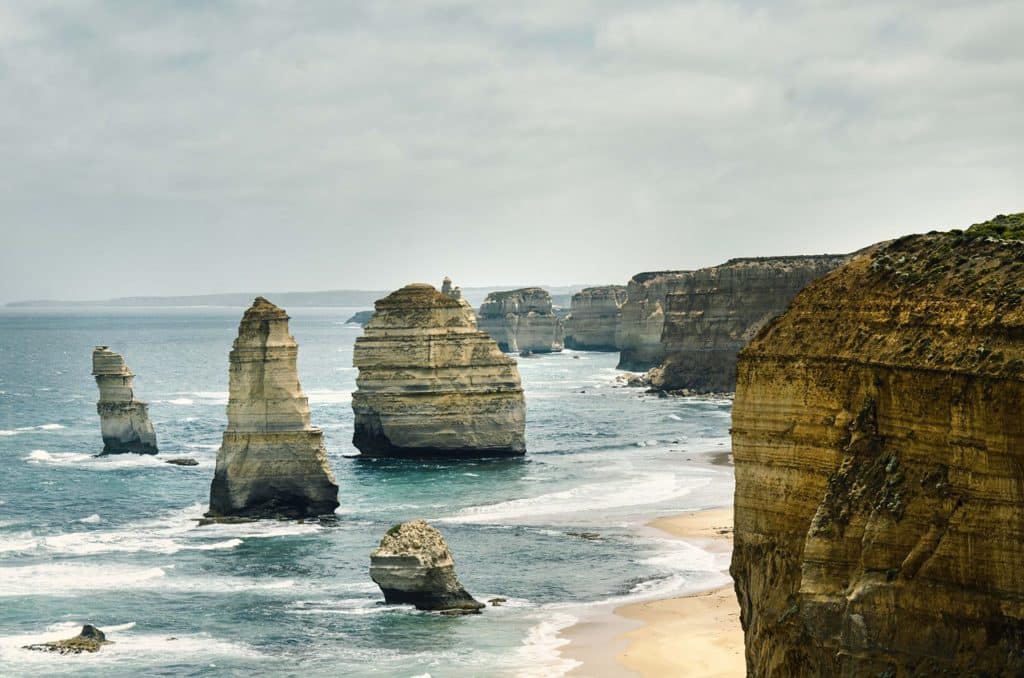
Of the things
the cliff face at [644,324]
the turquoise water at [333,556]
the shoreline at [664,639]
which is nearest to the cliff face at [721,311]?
the cliff face at [644,324]

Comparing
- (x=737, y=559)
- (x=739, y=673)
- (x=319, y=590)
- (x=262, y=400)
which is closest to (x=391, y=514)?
(x=262, y=400)

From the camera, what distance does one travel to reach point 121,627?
39219mm

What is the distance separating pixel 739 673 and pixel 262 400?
24.2m

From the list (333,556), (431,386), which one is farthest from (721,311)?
(333,556)

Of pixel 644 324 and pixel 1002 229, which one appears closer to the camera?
pixel 1002 229

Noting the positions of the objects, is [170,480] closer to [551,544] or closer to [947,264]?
[551,544]

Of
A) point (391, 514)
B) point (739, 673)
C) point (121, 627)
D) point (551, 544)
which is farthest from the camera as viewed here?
point (391, 514)

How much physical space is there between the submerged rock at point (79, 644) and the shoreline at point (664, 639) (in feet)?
36.0

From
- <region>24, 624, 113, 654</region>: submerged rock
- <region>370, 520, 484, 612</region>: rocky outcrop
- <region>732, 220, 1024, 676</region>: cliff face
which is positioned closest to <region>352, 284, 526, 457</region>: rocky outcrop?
<region>370, 520, 484, 612</region>: rocky outcrop

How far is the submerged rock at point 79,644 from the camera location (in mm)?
36531

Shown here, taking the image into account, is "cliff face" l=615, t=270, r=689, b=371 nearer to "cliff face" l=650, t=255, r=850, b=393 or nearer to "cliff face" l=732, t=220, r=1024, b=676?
"cliff face" l=650, t=255, r=850, b=393

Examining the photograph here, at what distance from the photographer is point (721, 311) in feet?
410

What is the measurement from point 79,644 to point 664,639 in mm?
13783

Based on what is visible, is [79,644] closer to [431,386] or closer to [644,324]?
[431,386]
